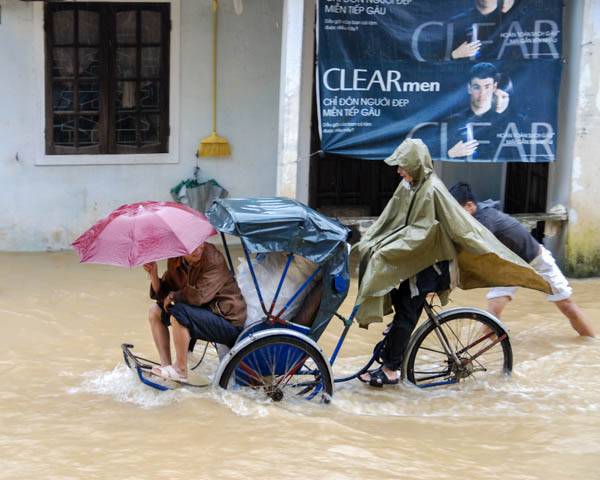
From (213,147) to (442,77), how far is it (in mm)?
2936

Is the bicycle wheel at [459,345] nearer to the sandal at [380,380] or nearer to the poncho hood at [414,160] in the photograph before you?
the sandal at [380,380]

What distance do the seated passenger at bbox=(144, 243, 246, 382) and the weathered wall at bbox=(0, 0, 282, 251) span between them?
5.02 meters

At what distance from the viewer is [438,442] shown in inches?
190

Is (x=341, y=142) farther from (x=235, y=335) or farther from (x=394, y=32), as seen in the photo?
(x=235, y=335)

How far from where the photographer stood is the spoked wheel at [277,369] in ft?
16.1

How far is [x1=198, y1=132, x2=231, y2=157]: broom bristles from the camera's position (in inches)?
392

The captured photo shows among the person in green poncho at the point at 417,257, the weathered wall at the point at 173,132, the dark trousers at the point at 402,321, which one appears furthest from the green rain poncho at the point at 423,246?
the weathered wall at the point at 173,132

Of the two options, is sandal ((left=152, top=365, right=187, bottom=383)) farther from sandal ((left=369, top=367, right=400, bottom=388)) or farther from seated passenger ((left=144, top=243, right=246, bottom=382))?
sandal ((left=369, top=367, right=400, bottom=388))

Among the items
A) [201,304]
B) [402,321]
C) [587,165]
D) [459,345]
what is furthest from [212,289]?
[587,165]

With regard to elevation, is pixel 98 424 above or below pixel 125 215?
below

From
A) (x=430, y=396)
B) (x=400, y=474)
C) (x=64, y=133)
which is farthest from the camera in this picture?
(x=64, y=133)

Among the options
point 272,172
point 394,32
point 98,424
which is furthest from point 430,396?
point 272,172

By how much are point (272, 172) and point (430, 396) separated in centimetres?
535

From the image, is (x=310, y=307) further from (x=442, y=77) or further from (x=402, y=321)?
(x=442, y=77)
